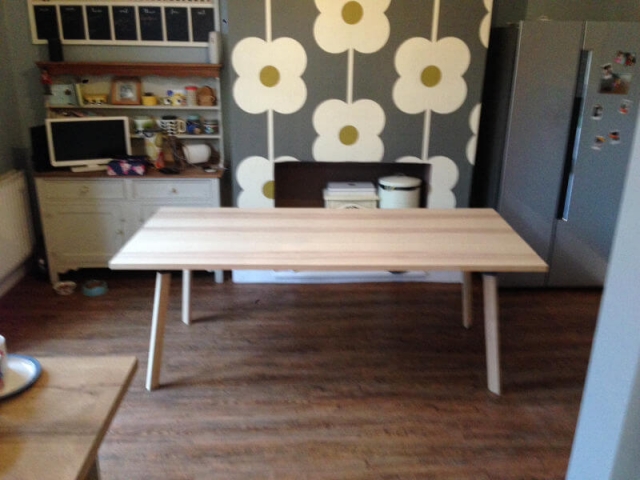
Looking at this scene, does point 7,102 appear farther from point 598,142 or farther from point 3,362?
point 598,142

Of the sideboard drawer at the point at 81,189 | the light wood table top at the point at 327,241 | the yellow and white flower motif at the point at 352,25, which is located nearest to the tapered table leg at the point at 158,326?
the light wood table top at the point at 327,241

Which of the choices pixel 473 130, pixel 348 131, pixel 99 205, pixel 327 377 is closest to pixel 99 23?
pixel 99 205

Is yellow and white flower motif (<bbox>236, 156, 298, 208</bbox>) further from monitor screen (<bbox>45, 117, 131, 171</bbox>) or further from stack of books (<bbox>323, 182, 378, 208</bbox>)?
monitor screen (<bbox>45, 117, 131, 171</bbox>)

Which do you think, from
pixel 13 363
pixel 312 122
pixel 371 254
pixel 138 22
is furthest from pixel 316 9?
pixel 13 363

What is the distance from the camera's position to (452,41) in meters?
3.39

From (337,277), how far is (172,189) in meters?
1.23

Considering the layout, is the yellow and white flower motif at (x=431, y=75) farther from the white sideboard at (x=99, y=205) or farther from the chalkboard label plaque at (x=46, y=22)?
the chalkboard label plaque at (x=46, y=22)

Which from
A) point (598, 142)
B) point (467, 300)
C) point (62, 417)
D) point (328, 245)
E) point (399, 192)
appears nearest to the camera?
point (62, 417)

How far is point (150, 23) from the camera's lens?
12.2 feet

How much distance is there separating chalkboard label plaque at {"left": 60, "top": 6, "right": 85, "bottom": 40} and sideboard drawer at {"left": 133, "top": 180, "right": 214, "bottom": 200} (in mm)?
1097

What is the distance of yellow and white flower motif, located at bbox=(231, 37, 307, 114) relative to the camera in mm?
3357

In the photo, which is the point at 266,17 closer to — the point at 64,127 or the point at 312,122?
the point at 312,122

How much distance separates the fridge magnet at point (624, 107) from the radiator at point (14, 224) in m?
3.76

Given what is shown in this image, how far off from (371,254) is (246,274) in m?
1.59
